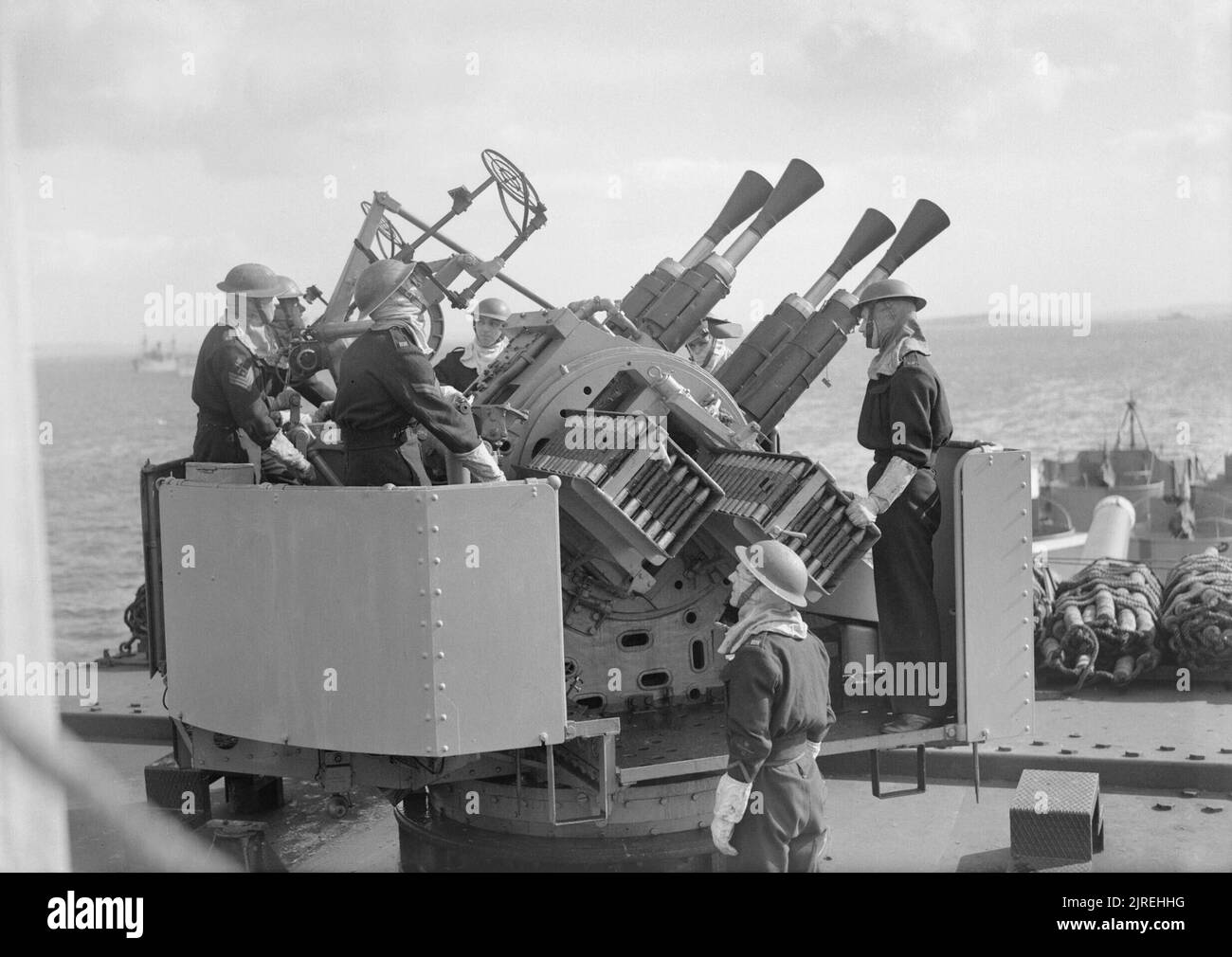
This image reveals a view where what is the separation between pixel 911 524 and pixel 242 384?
283 cm

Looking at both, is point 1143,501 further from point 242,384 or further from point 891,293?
point 242,384

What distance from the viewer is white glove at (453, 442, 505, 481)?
4.95 meters

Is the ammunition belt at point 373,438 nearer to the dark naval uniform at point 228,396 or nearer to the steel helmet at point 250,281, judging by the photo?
the dark naval uniform at point 228,396

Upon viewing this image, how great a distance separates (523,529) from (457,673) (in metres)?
0.54

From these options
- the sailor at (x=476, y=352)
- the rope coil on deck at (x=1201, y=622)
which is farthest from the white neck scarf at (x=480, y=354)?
the rope coil on deck at (x=1201, y=622)

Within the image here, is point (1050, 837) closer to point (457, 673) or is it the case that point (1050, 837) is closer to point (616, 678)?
point (616, 678)

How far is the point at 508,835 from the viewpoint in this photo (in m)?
5.67

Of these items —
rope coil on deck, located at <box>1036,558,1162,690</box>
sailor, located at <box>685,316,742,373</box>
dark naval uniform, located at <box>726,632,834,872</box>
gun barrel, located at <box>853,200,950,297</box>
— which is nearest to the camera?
dark naval uniform, located at <box>726,632,834,872</box>

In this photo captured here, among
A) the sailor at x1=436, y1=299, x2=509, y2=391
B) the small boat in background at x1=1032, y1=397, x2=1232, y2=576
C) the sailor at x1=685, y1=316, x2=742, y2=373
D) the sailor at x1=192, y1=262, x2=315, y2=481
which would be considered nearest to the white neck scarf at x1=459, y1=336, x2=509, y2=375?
the sailor at x1=436, y1=299, x2=509, y2=391

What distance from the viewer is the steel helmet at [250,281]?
5910mm

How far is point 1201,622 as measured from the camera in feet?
25.3

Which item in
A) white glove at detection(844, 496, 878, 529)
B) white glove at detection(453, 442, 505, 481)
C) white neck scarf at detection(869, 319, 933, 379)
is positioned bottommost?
white glove at detection(844, 496, 878, 529)

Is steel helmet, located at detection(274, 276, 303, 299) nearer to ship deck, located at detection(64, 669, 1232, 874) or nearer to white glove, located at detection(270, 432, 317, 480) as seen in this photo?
white glove, located at detection(270, 432, 317, 480)

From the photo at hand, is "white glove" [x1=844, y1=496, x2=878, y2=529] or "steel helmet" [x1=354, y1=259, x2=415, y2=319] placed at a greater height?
"steel helmet" [x1=354, y1=259, x2=415, y2=319]
